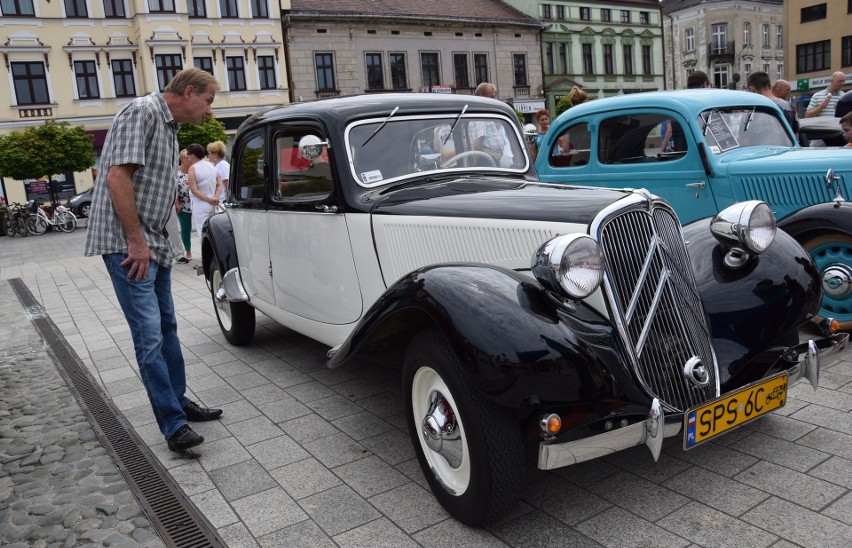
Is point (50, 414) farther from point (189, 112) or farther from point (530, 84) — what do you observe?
point (530, 84)

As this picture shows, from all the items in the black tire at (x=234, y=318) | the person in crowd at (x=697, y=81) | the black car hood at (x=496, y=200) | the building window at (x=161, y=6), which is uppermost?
the building window at (x=161, y=6)

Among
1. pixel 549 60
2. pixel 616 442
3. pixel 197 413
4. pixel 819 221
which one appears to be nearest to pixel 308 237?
pixel 197 413

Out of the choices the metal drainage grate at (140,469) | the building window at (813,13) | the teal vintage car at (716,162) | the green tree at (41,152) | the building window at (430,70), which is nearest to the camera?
the metal drainage grate at (140,469)

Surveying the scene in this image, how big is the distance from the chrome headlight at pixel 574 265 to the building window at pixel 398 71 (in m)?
37.0

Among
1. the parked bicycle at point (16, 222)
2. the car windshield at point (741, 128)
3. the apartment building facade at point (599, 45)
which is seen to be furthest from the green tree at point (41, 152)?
the apartment building facade at point (599, 45)

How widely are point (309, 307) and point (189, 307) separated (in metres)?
3.70

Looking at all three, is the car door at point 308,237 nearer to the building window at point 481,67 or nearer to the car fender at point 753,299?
the car fender at point 753,299

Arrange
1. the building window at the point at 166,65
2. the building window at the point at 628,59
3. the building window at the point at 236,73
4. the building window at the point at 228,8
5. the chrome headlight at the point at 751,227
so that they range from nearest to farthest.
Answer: the chrome headlight at the point at 751,227, the building window at the point at 166,65, the building window at the point at 228,8, the building window at the point at 236,73, the building window at the point at 628,59

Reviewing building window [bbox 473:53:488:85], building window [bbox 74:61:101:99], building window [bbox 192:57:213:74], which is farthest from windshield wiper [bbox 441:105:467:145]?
building window [bbox 473:53:488:85]

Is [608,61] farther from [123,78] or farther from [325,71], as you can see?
[123,78]

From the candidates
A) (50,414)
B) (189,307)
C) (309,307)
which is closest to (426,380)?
(309,307)

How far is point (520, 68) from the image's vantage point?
4206cm

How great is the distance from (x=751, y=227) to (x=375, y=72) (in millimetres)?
36263

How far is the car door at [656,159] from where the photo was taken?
5457 mm
